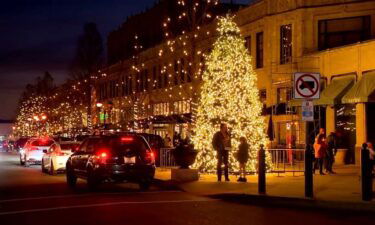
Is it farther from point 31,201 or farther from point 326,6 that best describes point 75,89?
point 31,201

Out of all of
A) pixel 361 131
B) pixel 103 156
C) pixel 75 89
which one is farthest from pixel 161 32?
pixel 103 156

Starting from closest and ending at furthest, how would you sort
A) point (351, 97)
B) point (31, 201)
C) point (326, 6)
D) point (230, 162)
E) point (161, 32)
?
point (31, 201) → point (230, 162) → point (351, 97) → point (326, 6) → point (161, 32)

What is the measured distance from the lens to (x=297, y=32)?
33.9 meters

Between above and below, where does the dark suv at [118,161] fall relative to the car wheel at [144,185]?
above

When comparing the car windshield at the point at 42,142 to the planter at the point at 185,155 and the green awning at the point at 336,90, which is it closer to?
the green awning at the point at 336,90

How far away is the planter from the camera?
22.2m

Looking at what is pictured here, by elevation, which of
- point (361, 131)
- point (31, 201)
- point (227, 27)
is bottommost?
point (31, 201)

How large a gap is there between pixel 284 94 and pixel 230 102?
38.0 ft

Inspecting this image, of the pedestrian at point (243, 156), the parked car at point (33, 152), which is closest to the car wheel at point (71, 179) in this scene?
the pedestrian at point (243, 156)

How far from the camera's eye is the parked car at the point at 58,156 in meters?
27.9

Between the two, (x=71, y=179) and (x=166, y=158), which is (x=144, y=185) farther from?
(x=166, y=158)

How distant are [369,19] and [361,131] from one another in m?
6.38

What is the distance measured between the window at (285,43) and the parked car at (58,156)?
12.4 m

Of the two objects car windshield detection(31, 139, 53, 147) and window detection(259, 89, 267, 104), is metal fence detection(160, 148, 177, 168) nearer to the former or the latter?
window detection(259, 89, 267, 104)
